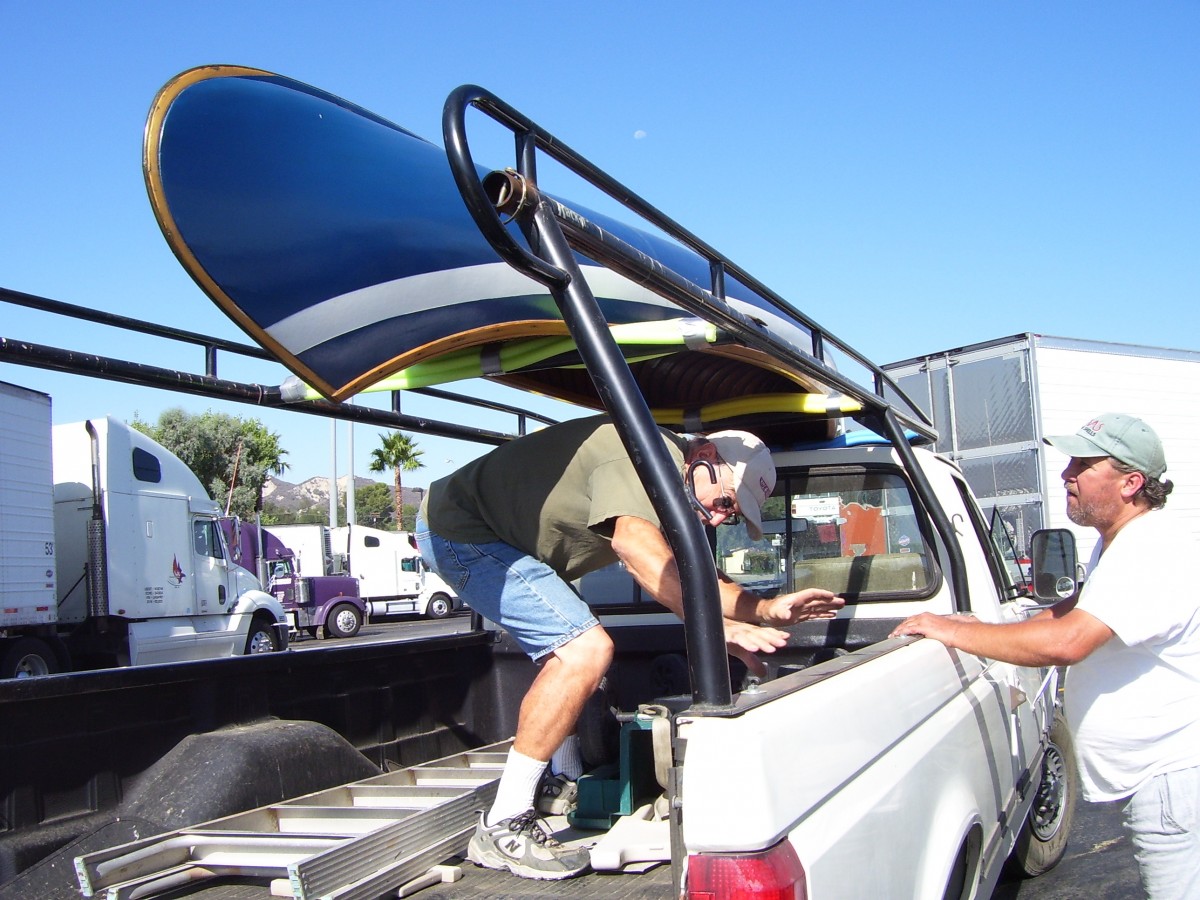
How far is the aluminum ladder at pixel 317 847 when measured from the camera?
2326 mm

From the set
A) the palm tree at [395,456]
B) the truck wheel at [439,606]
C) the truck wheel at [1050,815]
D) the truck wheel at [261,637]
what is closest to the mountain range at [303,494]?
the palm tree at [395,456]

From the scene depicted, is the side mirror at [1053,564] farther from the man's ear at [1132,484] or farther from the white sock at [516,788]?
the white sock at [516,788]

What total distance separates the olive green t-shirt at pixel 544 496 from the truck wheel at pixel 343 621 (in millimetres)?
23451

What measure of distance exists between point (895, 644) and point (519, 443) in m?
1.28

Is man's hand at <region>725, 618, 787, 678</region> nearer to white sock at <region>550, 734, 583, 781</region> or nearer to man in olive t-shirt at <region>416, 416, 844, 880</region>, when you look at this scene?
man in olive t-shirt at <region>416, 416, 844, 880</region>

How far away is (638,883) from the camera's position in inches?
96.1

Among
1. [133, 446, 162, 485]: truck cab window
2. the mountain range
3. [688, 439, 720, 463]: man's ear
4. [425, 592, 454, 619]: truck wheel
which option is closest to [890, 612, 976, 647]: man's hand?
[688, 439, 720, 463]: man's ear

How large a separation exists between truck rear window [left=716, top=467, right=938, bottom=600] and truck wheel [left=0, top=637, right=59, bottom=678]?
11296 mm

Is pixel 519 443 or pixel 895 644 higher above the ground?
pixel 519 443

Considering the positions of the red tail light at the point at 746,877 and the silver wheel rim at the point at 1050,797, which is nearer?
the red tail light at the point at 746,877

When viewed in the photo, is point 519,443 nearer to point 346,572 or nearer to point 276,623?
point 276,623

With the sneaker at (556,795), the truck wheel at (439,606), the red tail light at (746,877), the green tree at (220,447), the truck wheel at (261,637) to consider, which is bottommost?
the truck wheel at (439,606)

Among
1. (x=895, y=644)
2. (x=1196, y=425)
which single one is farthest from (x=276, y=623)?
(x=895, y=644)

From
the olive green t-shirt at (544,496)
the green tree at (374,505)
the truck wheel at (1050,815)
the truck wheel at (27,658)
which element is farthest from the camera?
the green tree at (374,505)
